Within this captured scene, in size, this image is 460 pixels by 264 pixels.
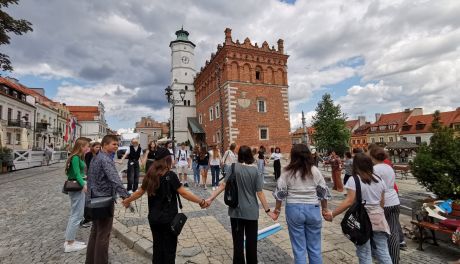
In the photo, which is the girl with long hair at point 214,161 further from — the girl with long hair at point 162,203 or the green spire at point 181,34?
the green spire at point 181,34

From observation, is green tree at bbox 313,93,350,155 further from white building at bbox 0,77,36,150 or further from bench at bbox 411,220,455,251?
white building at bbox 0,77,36,150

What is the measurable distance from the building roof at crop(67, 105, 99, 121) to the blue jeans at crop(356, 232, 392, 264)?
227 ft

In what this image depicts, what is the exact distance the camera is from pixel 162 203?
3.10m

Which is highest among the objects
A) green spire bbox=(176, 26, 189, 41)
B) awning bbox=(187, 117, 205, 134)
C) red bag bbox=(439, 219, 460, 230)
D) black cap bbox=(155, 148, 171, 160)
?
green spire bbox=(176, 26, 189, 41)

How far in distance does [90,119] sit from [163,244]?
225 feet

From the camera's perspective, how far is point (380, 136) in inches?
2322

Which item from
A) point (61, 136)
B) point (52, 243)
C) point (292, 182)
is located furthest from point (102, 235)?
point (61, 136)

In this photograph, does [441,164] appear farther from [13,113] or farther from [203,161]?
[13,113]

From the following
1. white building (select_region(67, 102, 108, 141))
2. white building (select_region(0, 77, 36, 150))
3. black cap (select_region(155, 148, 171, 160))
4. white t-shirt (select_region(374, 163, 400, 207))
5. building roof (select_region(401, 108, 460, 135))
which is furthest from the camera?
white building (select_region(67, 102, 108, 141))

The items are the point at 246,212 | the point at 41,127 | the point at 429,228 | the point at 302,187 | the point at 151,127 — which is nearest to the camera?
the point at 302,187

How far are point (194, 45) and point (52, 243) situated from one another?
43765mm

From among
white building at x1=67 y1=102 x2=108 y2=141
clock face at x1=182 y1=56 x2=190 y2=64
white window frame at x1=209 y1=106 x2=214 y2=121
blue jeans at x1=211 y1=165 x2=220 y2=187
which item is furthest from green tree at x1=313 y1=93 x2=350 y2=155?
white building at x1=67 y1=102 x2=108 y2=141

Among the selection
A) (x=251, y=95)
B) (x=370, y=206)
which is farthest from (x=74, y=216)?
(x=251, y=95)

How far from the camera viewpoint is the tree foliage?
523cm
